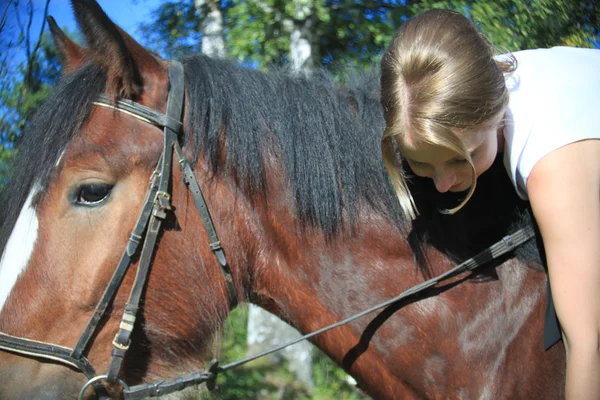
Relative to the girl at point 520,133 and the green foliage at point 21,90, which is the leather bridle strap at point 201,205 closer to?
the girl at point 520,133

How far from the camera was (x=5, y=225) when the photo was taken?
164 centimetres

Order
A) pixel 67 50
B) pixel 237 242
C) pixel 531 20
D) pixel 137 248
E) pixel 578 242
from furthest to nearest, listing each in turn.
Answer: pixel 531 20 → pixel 67 50 → pixel 237 242 → pixel 137 248 → pixel 578 242

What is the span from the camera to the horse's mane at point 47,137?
5.35 feet

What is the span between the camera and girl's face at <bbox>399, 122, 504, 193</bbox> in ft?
4.92

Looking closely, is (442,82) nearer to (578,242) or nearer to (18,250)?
(578,242)

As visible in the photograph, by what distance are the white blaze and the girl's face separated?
1.20 metres

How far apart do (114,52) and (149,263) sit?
711 mm

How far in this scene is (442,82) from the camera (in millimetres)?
1452

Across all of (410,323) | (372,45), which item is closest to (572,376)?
(410,323)

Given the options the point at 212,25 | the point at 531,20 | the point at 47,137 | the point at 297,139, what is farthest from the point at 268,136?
the point at 531,20

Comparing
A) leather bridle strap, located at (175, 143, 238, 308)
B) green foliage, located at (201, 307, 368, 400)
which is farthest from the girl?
green foliage, located at (201, 307, 368, 400)

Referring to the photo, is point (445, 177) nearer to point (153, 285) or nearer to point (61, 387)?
point (153, 285)

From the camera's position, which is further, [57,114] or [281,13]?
[281,13]

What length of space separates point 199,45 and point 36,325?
2668 mm
